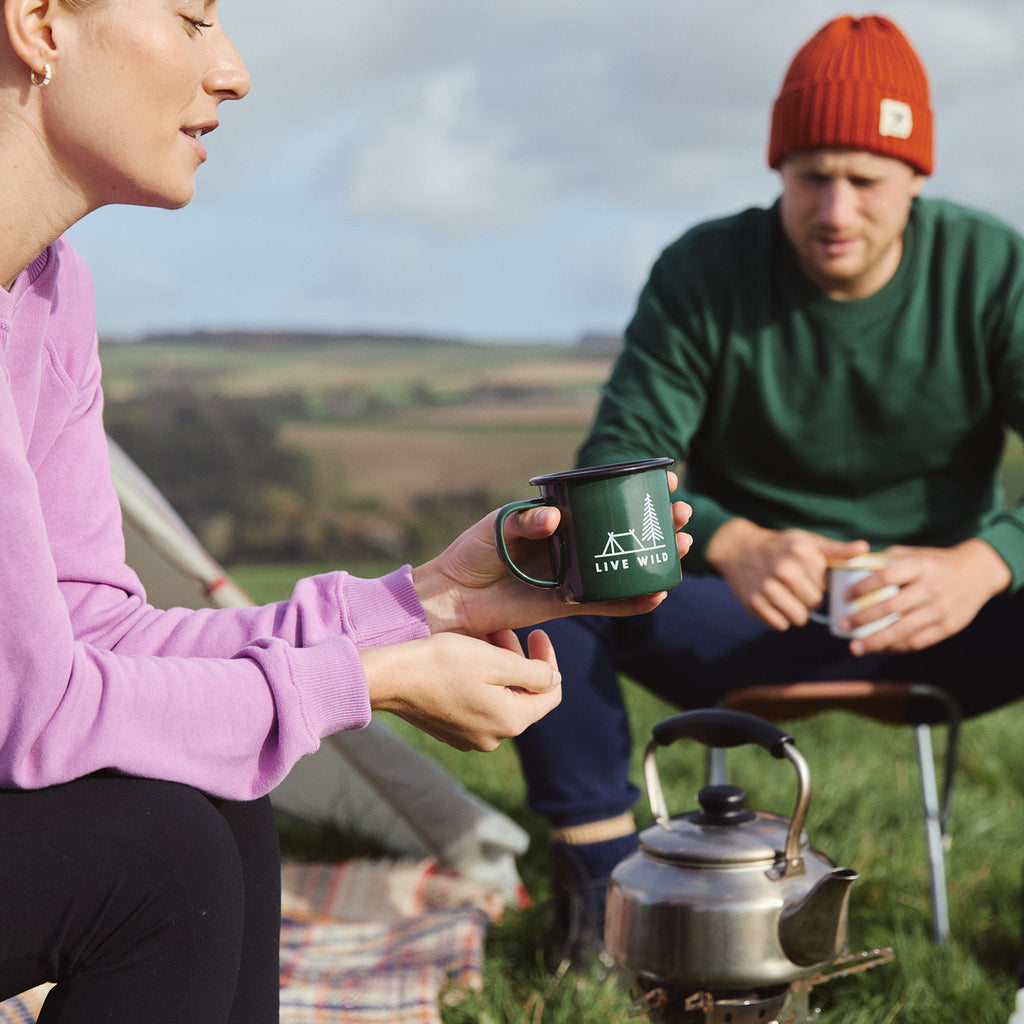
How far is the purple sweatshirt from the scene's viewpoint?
117 centimetres

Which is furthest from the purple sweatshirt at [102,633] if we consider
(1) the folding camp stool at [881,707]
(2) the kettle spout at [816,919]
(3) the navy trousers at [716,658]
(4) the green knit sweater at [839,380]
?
(4) the green knit sweater at [839,380]

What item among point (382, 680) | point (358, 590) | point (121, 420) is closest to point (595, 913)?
point (358, 590)

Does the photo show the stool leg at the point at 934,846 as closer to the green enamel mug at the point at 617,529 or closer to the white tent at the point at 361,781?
the white tent at the point at 361,781

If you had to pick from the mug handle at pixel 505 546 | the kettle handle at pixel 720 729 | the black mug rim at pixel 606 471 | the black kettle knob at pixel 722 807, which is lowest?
the black kettle knob at pixel 722 807

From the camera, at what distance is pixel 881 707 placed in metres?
2.58

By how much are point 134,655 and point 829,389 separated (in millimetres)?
1866

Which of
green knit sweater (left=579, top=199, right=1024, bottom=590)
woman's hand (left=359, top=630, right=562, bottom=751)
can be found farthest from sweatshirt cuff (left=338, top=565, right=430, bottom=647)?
green knit sweater (left=579, top=199, right=1024, bottom=590)

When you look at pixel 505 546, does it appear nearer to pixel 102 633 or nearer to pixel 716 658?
pixel 102 633

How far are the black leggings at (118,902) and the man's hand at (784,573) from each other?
1.34m

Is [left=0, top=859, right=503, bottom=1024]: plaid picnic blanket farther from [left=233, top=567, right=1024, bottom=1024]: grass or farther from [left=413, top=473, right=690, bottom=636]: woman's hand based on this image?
[left=413, top=473, right=690, bottom=636]: woman's hand

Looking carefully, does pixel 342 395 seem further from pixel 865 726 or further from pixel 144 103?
pixel 144 103

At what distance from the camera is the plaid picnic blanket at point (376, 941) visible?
2.29 metres

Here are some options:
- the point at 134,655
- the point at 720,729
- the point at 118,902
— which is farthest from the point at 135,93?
the point at 720,729

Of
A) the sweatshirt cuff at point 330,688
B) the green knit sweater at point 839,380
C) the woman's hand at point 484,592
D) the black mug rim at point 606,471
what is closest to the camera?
the sweatshirt cuff at point 330,688
